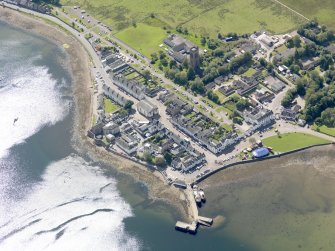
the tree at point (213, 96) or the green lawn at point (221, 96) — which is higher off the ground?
the tree at point (213, 96)

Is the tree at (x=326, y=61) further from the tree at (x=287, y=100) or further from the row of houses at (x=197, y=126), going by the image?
the row of houses at (x=197, y=126)

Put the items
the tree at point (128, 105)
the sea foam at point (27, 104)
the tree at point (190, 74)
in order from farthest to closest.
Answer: the tree at point (190, 74)
the tree at point (128, 105)
the sea foam at point (27, 104)

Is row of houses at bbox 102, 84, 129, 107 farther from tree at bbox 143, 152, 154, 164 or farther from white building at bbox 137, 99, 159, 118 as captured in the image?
tree at bbox 143, 152, 154, 164

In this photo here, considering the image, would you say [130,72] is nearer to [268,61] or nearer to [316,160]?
[268,61]

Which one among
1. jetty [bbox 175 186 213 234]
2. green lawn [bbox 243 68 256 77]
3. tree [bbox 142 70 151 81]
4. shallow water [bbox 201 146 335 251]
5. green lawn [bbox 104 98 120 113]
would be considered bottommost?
shallow water [bbox 201 146 335 251]

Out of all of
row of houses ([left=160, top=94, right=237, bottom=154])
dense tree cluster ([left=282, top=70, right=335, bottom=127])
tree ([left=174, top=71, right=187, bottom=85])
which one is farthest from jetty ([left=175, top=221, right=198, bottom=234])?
tree ([left=174, top=71, right=187, bottom=85])

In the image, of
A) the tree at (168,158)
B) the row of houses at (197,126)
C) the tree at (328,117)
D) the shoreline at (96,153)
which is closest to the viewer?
the shoreline at (96,153)

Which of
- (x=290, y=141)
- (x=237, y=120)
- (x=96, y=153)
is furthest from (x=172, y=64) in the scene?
(x=290, y=141)

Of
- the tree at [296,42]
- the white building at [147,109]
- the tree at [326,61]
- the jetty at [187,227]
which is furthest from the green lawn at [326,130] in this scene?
the jetty at [187,227]
